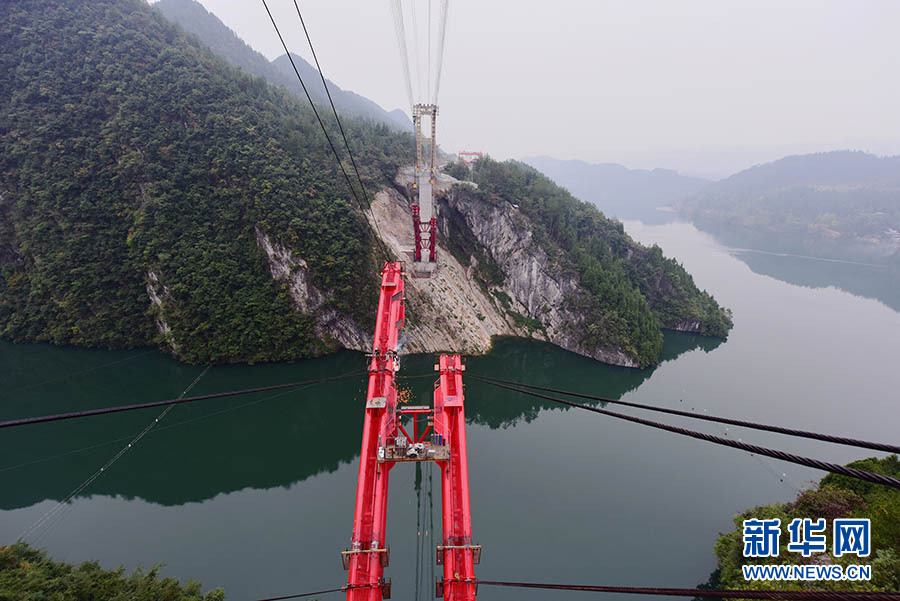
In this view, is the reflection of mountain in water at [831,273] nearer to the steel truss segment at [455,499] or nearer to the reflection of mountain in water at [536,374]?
the reflection of mountain in water at [536,374]

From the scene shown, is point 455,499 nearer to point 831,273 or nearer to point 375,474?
point 375,474

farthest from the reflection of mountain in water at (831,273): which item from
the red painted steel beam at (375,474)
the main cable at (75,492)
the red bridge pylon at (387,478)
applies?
the main cable at (75,492)

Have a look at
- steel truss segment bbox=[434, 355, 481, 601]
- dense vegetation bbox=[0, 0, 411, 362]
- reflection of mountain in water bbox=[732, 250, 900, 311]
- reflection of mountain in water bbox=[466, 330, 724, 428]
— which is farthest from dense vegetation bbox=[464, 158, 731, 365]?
reflection of mountain in water bbox=[732, 250, 900, 311]

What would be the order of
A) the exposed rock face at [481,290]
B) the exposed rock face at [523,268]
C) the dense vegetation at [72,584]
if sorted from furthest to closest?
the exposed rock face at [523,268], the exposed rock face at [481,290], the dense vegetation at [72,584]

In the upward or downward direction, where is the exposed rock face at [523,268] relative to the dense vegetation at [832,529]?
upward

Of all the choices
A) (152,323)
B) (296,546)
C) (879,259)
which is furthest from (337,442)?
(879,259)

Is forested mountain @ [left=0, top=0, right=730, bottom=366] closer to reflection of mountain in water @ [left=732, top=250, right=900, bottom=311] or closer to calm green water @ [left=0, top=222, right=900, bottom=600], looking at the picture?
calm green water @ [left=0, top=222, right=900, bottom=600]
